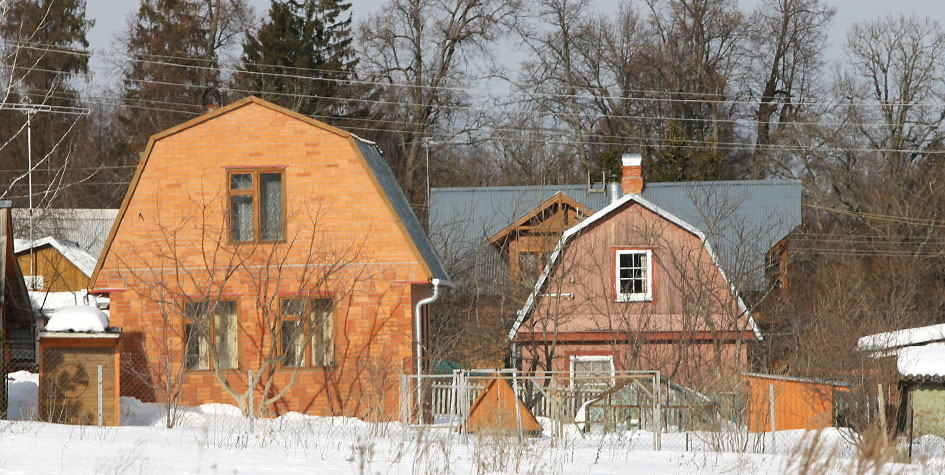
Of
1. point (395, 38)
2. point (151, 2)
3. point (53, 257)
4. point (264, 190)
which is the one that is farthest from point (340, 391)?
point (151, 2)

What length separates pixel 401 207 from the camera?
22.0 metres

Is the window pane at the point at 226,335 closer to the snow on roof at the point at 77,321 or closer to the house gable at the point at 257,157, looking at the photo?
the house gable at the point at 257,157

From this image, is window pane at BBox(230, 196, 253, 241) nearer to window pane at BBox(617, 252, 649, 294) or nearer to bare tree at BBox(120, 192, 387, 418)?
bare tree at BBox(120, 192, 387, 418)

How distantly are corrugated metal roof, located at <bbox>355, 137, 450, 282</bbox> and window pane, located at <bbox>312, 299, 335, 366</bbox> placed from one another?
6.23 ft

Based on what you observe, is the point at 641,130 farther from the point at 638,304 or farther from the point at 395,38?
the point at 638,304

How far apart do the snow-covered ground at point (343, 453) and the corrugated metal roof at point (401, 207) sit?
147 inches

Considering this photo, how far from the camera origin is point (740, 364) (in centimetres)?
2612

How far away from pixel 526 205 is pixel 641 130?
1250cm

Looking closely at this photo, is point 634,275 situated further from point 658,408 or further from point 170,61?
point 170,61

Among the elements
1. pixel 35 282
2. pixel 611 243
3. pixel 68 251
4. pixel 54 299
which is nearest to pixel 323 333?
pixel 611 243

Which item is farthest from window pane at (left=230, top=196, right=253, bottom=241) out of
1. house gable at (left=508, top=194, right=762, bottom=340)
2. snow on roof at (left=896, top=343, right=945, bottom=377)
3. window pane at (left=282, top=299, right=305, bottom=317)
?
snow on roof at (left=896, top=343, right=945, bottom=377)

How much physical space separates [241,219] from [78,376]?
4.10 metres

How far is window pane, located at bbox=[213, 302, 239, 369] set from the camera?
21.0 m

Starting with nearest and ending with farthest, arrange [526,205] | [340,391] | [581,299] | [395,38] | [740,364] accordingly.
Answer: [340,391], [740,364], [581,299], [526,205], [395,38]
